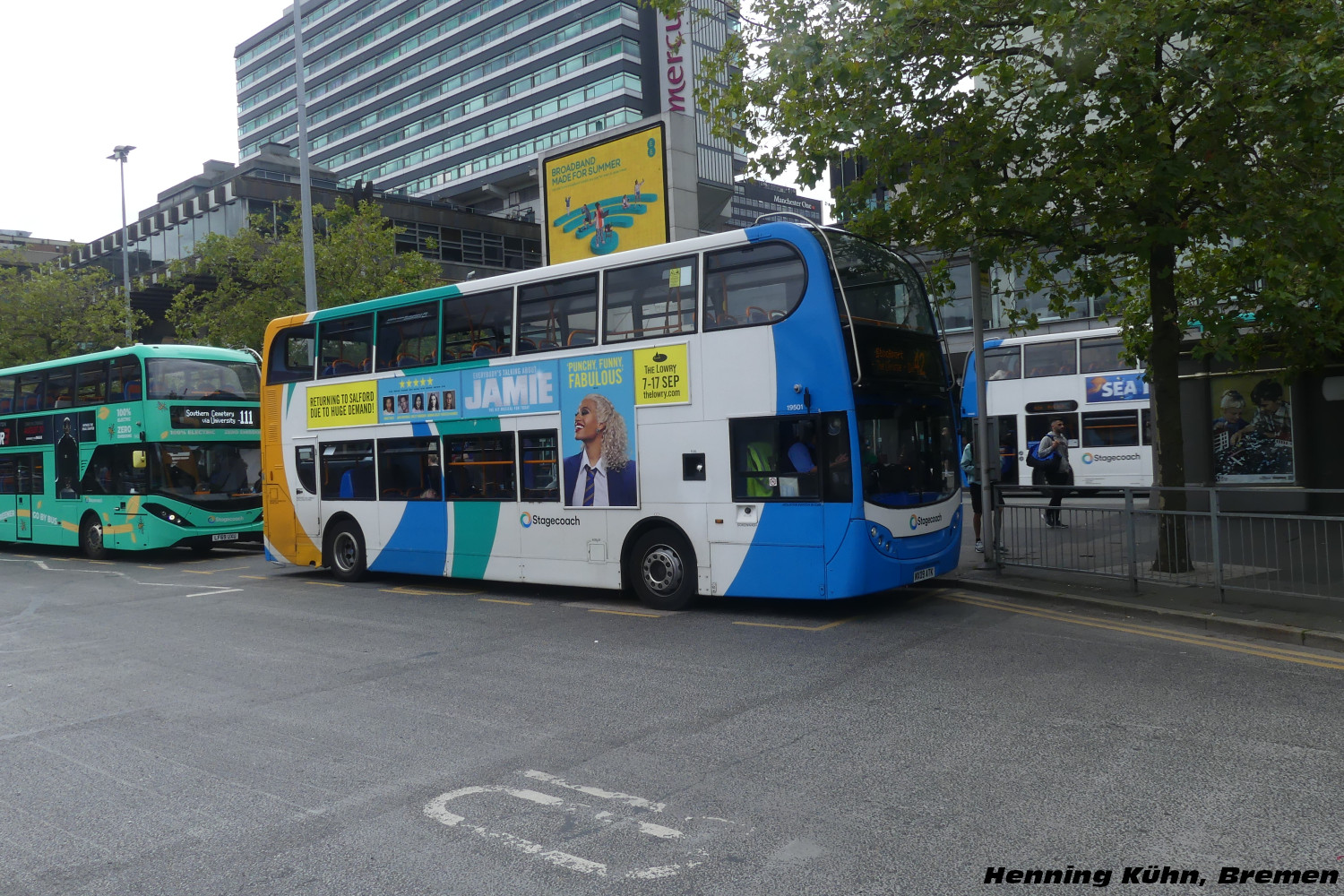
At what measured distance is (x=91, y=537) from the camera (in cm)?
1936

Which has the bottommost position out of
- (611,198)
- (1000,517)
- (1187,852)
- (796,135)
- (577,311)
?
(1187,852)

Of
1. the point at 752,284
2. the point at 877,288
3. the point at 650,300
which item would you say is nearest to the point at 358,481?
the point at 650,300

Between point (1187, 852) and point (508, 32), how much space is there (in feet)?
235

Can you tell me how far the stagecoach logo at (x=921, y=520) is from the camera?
9914mm

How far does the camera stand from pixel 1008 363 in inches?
996

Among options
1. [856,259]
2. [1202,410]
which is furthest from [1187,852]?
[1202,410]

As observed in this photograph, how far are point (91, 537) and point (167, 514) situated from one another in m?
2.33

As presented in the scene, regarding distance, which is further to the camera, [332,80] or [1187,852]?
[332,80]

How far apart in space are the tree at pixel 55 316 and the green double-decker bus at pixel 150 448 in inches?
630

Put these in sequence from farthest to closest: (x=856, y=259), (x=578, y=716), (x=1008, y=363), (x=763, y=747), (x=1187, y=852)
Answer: (x=1008, y=363) < (x=856, y=259) < (x=578, y=716) < (x=763, y=747) < (x=1187, y=852)

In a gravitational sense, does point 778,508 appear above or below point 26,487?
below

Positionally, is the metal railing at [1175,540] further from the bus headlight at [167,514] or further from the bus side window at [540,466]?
the bus headlight at [167,514]

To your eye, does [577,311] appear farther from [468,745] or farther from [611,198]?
[611,198]

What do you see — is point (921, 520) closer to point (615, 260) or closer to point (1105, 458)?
point (615, 260)
